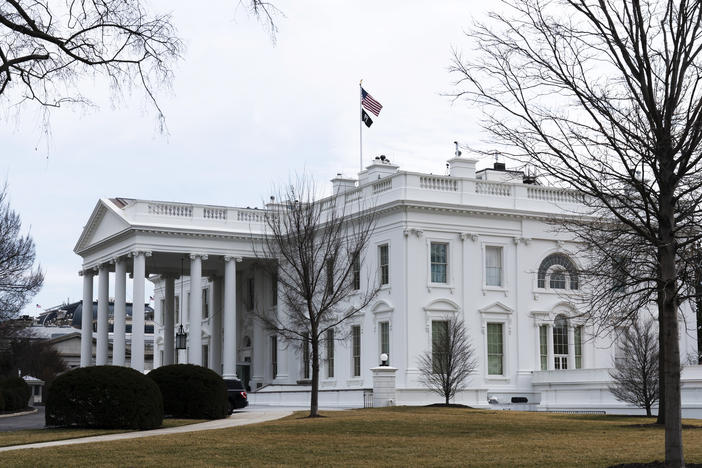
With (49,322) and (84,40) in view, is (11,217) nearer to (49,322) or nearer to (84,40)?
(84,40)

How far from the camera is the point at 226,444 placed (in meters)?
22.3

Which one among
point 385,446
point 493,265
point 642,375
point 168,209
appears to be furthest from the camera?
point 168,209

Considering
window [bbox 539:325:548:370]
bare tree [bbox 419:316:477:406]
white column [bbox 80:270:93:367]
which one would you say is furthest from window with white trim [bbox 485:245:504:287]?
white column [bbox 80:270:93:367]

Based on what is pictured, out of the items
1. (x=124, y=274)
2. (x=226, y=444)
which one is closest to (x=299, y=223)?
(x=226, y=444)

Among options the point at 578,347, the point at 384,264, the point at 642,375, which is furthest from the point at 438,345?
the point at 642,375

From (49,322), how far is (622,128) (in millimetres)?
124156

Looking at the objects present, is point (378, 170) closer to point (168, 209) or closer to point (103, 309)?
point (168, 209)

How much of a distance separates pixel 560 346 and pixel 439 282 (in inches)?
295

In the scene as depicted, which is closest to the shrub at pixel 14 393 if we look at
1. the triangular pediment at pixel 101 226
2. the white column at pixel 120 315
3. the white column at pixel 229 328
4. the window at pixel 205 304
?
the white column at pixel 120 315

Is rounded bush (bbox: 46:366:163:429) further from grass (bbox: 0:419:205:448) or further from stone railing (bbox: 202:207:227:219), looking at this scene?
stone railing (bbox: 202:207:227:219)

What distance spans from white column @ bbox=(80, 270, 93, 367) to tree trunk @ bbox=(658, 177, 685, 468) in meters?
51.4

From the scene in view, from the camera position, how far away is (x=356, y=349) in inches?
Answer: 2068

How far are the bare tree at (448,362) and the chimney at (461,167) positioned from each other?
7843mm

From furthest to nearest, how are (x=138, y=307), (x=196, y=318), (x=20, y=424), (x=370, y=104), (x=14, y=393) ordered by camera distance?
(x=196, y=318)
(x=138, y=307)
(x=370, y=104)
(x=14, y=393)
(x=20, y=424)
